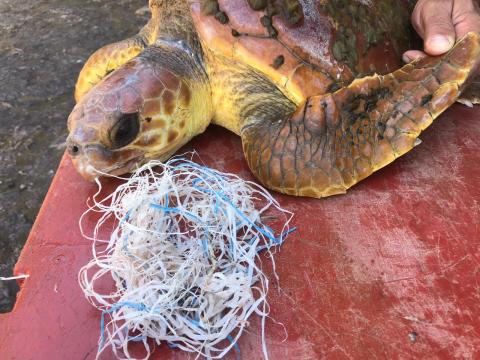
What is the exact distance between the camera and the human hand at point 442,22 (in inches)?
45.4

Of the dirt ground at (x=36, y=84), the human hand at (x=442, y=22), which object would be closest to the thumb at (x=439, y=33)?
the human hand at (x=442, y=22)

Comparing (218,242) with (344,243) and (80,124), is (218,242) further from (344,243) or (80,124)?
(80,124)

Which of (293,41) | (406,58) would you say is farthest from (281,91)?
(406,58)

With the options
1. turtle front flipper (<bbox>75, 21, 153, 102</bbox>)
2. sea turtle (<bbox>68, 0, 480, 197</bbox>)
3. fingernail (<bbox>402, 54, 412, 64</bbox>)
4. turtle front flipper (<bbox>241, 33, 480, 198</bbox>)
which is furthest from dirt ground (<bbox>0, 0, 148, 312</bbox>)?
fingernail (<bbox>402, 54, 412, 64</bbox>)

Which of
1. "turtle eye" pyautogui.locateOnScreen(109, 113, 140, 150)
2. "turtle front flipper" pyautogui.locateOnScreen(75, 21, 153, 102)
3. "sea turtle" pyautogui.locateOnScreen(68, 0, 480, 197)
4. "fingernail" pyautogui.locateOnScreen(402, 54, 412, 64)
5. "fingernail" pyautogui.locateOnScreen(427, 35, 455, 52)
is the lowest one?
"turtle front flipper" pyautogui.locateOnScreen(75, 21, 153, 102)

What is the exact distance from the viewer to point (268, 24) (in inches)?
48.1

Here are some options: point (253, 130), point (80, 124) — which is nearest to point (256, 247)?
point (253, 130)

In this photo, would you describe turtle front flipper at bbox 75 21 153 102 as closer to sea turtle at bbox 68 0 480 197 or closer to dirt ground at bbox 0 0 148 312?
sea turtle at bbox 68 0 480 197

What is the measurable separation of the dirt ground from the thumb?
1.68 metres

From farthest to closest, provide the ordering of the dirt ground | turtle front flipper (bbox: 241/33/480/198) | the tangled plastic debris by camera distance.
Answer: the dirt ground, turtle front flipper (bbox: 241/33/480/198), the tangled plastic debris

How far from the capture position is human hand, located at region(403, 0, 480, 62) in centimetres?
115

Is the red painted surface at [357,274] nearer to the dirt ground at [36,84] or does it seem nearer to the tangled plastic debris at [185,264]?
the tangled plastic debris at [185,264]

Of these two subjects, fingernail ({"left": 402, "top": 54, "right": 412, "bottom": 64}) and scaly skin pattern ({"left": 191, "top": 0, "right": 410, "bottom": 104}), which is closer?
scaly skin pattern ({"left": 191, "top": 0, "right": 410, "bottom": 104})

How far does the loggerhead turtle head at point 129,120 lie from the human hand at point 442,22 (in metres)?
0.71
